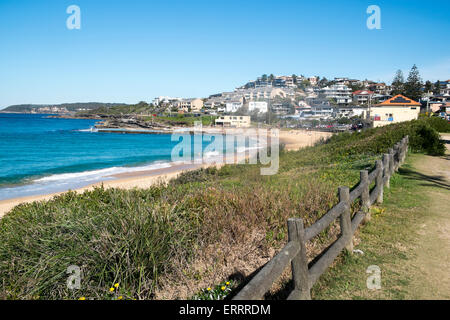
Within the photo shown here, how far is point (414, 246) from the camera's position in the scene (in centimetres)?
549

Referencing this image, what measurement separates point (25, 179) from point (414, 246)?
2762 cm

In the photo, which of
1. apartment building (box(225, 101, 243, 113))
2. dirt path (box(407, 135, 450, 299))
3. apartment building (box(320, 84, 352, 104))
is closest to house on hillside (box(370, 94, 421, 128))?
dirt path (box(407, 135, 450, 299))

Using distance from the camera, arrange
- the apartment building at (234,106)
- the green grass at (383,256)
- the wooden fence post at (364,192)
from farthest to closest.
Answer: the apartment building at (234,106), the wooden fence post at (364,192), the green grass at (383,256)

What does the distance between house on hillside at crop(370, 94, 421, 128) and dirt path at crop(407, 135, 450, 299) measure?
37403 millimetres

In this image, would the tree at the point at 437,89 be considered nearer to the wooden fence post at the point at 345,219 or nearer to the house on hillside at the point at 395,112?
the house on hillside at the point at 395,112

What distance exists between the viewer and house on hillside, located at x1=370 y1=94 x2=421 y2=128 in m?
44.9

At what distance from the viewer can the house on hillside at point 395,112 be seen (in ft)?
147

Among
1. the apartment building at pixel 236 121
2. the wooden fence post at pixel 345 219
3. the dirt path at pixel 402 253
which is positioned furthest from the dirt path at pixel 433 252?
the apartment building at pixel 236 121

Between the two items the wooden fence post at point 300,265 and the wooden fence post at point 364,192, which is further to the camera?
the wooden fence post at point 364,192

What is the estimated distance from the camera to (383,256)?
203 inches

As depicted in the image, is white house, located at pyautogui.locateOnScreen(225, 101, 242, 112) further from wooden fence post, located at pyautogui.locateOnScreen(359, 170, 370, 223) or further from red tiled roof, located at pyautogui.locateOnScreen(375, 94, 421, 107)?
wooden fence post, located at pyautogui.locateOnScreen(359, 170, 370, 223)

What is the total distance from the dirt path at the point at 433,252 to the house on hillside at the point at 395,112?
123 feet
